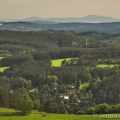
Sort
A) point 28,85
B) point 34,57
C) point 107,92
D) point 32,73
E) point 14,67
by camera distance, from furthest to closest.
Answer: point 34,57 < point 14,67 < point 32,73 < point 28,85 < point 107,92

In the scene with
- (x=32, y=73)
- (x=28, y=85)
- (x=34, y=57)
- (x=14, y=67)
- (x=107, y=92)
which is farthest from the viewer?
(x=34, y=57)

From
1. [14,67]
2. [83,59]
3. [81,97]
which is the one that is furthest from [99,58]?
[81,97]

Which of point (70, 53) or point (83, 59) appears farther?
point (70, 53)

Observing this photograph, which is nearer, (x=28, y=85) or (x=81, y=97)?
(x=81, y=97)

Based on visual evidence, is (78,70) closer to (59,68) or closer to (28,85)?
(59,68)

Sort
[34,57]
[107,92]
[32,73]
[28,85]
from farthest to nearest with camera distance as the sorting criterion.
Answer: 1. [34,57]
2. [32,73]
3. [28,85]
4. [107,92]

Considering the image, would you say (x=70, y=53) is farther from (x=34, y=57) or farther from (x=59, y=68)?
(x=59, y=68)

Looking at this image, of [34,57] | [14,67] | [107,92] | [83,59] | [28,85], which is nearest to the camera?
[107,92]

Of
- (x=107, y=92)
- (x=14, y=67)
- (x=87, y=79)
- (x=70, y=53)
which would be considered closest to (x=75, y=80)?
(x=87, y=79)
